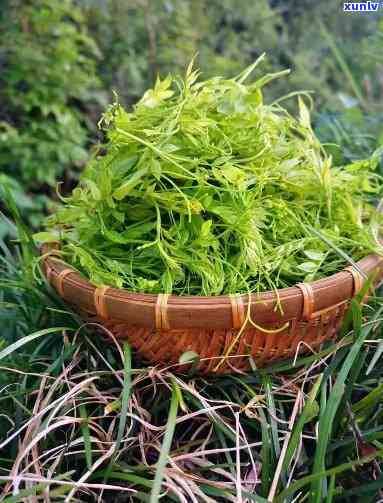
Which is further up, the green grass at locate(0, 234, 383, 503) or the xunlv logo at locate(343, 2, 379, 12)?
the xunlv logo at locate(343, 2, 379, 12)

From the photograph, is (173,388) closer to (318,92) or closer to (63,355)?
(63,355)

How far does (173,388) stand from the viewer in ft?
2.26

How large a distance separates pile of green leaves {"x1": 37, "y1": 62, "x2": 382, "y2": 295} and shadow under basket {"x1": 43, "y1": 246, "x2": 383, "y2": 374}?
28 mm

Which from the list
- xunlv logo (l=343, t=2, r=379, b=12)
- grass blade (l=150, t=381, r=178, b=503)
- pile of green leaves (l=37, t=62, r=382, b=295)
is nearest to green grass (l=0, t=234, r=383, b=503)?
grass blade (l=150, t=381, r=178, b=503)

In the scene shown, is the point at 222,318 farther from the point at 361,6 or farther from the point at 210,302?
the point at 361,6

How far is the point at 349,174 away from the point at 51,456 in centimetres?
57

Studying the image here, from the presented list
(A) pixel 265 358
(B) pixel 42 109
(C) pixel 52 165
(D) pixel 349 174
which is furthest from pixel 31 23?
(A) pixel 265 358

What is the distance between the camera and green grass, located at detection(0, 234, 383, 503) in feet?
2.13

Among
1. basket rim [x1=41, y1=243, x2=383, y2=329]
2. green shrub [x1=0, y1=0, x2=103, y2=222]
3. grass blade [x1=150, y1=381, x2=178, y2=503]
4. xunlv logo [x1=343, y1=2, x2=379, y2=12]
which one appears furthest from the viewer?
green shrub [x1=0, y1=0, x2=103, y2=222]

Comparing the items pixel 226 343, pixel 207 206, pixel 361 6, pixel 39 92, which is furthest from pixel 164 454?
pixel 39 92

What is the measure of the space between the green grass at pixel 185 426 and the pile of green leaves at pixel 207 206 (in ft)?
0.35

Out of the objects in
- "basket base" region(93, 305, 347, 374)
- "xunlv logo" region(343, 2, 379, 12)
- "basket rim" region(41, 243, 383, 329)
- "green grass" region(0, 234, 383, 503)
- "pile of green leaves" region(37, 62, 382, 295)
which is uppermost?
"xunlv logo" region(343, 2, 379, 12)

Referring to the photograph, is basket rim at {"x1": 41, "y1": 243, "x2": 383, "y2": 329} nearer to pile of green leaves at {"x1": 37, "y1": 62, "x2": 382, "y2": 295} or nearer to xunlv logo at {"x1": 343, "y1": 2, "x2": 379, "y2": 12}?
pile of green leaves at {"x1": 37, "y1": 62, "x2": 382, "y2": 295}

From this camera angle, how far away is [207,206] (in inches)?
28.3
